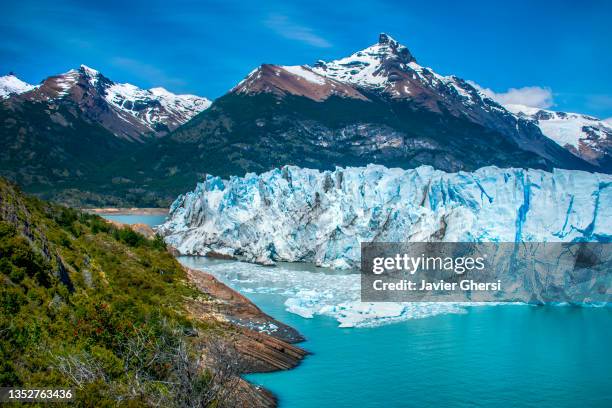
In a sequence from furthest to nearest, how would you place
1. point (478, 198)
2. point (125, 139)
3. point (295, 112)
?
point (125, 139) < point (295, 112) < point (478, 198)

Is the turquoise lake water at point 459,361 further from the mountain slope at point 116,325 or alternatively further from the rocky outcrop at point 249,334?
the mountain slope at point 116,325

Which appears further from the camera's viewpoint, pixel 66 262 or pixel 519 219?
pixel 519 219

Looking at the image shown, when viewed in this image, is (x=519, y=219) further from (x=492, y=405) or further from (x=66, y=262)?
(x=66, y=262)

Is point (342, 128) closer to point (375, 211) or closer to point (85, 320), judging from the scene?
point (375, 211)

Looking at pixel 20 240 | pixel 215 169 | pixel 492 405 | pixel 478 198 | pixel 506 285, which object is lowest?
pixel 492 405

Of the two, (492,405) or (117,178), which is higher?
(117,178)

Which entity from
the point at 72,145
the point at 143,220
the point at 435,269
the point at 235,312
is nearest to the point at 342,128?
the point at 143,220

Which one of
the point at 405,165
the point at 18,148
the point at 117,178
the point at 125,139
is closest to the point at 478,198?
the point at 405,165
